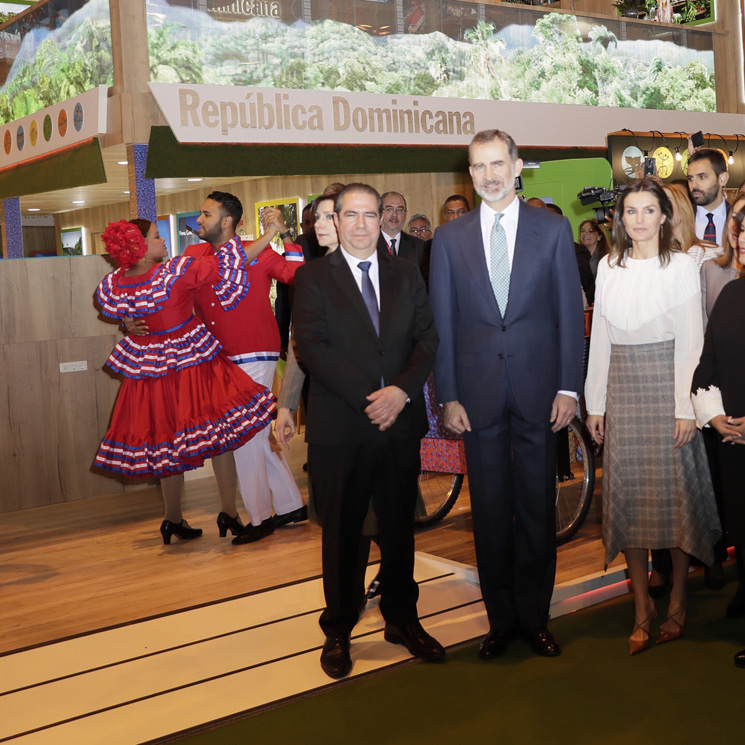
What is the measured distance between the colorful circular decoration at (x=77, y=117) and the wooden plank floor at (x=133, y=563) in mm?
3408

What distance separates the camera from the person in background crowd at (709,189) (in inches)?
189

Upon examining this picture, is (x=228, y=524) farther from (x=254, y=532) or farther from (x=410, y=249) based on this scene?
(x=410, y=249)

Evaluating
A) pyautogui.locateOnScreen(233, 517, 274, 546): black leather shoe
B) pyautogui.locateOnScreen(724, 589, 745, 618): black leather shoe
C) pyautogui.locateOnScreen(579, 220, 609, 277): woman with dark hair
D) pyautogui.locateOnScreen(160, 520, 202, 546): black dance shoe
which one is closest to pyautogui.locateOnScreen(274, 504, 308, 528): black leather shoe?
pyautogui.locateOnScreen(233, 517, 274, 546): black leather shoe

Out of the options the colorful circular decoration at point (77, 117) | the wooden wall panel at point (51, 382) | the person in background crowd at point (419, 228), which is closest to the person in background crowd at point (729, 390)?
the wooden wall panel at point (51, 382)

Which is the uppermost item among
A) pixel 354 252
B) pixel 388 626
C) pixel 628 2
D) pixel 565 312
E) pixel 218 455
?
pixel 628 2

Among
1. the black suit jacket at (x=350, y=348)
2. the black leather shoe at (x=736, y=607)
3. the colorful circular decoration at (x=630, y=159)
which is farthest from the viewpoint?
the colorful circular decoration at (x=630, y=159)

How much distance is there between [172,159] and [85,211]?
7985 millimetres

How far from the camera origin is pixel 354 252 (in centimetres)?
312

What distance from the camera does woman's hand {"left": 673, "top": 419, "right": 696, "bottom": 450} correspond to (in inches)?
125

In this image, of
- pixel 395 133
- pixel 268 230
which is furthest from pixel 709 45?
pixel 268 230

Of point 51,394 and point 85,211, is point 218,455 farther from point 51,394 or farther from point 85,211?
point 85,211

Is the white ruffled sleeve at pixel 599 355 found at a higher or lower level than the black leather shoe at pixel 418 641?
higher

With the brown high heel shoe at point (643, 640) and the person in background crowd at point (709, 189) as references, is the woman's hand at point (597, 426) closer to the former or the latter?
the brown high heel shoe at point (643, 640)

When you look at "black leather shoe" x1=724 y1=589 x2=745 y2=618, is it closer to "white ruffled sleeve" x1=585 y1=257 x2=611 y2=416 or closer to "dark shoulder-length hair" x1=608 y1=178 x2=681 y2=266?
"white ruffled sleeve" x1=585 y1=257 x2=611 y2=416
